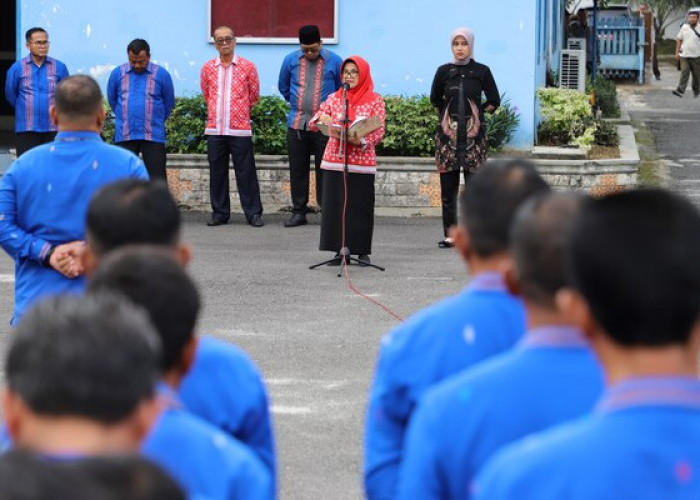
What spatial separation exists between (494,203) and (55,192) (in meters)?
3.02

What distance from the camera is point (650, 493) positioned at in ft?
7.74

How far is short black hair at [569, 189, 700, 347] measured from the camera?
94.4 inches

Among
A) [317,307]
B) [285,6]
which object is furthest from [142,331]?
[285,6]

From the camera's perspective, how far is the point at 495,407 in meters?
2.88

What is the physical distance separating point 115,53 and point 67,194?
1137 centimetres

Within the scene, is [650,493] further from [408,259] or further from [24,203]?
[408,259]

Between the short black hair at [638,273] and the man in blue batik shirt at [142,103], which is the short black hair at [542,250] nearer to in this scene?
the short black hair at [638,273]

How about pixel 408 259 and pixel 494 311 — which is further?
pixel 408 259

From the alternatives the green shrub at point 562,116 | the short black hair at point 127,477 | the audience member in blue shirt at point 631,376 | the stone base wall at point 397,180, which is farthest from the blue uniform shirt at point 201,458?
the green shrub at point 562,116

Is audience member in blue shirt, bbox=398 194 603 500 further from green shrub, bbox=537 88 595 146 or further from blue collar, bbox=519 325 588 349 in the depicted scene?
green shrub, bbox=537 88 595 146

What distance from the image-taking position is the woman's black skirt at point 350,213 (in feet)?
40.7

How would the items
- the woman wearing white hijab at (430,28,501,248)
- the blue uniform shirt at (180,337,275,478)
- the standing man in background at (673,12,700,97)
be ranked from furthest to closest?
1. the standing man in background at (673,12,700,97)
2. the woman wearing white hijab at (430,28,501,248)
3. the blue uniform shirt at (180,337,275,478)

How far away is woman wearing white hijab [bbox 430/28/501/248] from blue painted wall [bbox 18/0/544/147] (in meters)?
3.35

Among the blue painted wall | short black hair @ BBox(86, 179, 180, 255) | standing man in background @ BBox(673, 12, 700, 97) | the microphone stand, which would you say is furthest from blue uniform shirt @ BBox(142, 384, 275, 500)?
standing man in background @ BBox(673, 12, 700, 97)
